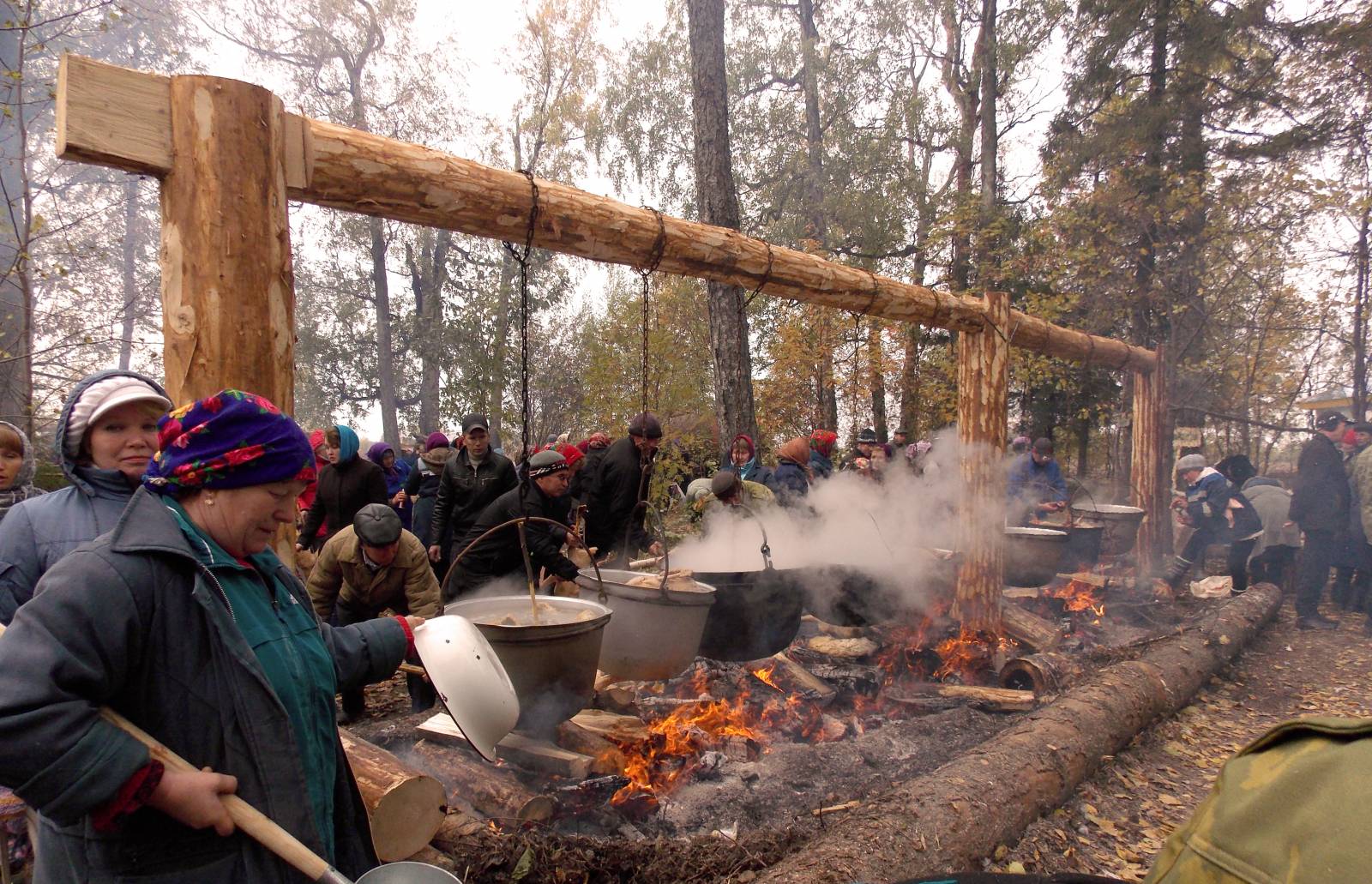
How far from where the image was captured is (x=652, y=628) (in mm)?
3824

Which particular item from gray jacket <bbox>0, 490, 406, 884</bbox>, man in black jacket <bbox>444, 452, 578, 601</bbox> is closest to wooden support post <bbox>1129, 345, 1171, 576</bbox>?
man in black jacket <bbox>444, 452, 578, 601</bbox>

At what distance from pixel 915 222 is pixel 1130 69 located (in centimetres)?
540

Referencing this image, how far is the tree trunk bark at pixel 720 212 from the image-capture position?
8148 millimetres

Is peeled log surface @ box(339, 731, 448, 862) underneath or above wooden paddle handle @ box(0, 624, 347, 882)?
underneath

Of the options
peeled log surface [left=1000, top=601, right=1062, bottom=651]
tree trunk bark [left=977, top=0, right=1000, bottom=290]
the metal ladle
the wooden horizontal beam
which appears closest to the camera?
the metal ladle

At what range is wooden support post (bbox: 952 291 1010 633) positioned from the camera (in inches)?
261

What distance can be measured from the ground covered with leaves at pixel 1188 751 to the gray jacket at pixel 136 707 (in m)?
2.89

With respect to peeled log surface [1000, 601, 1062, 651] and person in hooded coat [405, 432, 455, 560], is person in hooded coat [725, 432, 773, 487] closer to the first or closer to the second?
peeled log surface [1000, 601, 1062, 651]

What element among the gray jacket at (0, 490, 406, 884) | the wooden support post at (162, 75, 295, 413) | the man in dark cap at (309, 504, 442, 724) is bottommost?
the man in dark cap at (309, 504, 442, 724)

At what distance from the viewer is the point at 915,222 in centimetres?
1848

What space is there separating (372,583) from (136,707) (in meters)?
3.64

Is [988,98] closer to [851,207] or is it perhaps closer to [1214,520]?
[851,207]

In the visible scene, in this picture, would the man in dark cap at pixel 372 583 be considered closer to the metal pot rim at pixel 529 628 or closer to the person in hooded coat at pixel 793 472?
the metal pot rim at pixel 529 628

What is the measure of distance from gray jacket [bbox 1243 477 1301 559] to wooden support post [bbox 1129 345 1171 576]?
1155 millimetres
